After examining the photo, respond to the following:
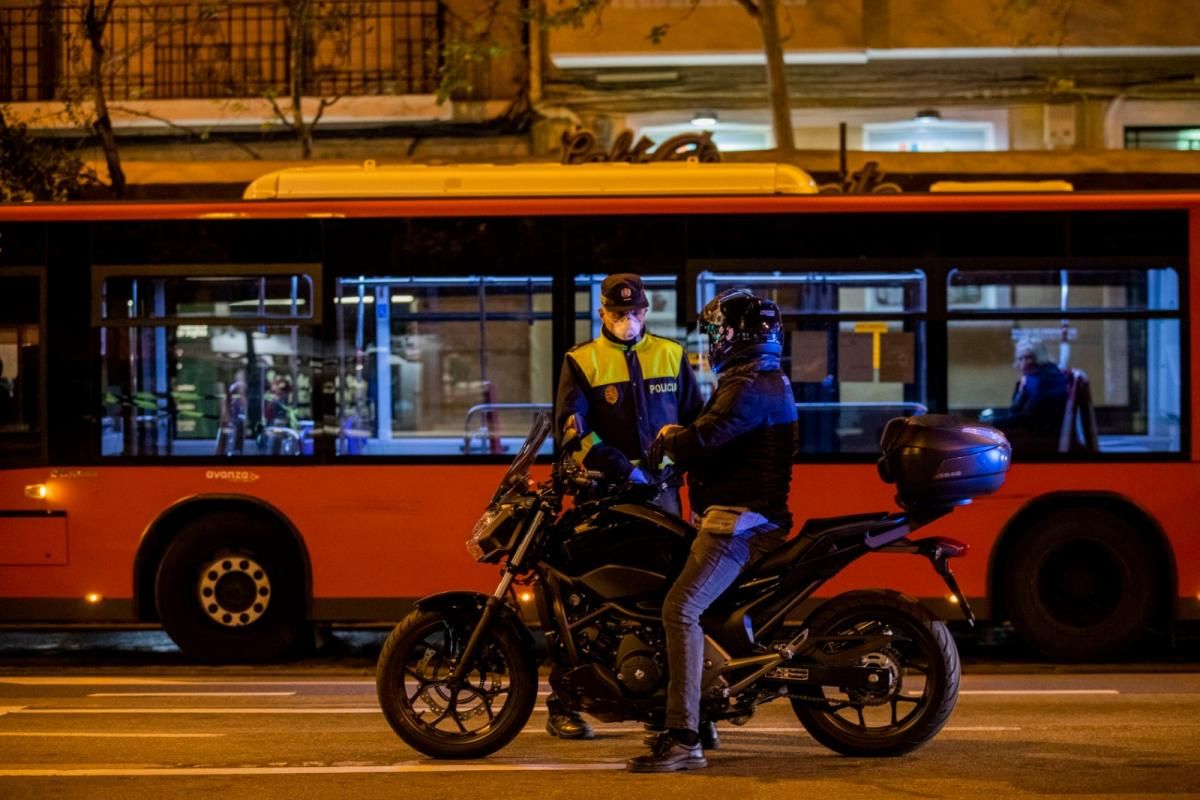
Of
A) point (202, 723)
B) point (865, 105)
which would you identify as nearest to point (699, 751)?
point (202, 723)

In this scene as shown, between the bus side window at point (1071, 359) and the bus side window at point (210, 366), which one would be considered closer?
the bus side window at point (1071, 359)

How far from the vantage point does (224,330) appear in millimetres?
10008

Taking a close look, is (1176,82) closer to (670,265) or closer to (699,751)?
(670,265)

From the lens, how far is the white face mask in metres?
7.24

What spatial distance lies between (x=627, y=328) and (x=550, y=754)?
195cm

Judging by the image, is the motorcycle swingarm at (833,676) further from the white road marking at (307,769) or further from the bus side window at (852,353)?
the bus side window at (852,353)

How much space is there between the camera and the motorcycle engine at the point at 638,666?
20.5ft

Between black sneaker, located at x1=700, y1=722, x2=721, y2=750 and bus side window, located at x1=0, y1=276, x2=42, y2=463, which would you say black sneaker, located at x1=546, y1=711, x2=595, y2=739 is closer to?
black sneaker, located at x1=700, y1=722, x2=721, y2=750

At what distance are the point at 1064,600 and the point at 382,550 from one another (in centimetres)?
426

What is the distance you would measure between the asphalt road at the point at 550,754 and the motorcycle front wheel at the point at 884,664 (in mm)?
109

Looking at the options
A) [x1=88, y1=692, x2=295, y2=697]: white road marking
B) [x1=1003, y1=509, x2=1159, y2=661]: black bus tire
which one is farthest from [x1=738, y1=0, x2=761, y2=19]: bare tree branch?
[x1=88, y1=692, x2=295, y2=697]: white road marking

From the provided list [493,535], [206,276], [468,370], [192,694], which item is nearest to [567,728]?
[493,535]

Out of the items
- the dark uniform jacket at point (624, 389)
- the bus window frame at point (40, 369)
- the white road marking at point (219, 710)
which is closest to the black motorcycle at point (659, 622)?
the dark uniform jacket at point (624, 389)

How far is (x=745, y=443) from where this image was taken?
6.25m
